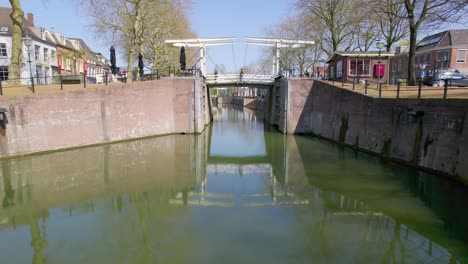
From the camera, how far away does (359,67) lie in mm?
23828

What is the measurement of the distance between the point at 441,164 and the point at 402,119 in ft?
9.13

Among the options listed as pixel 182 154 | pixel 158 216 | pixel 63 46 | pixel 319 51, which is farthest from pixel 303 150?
pixel 63 46

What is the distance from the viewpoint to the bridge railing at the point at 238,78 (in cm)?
2608

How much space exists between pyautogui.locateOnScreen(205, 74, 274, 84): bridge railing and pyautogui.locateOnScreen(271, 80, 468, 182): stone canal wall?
4.23m

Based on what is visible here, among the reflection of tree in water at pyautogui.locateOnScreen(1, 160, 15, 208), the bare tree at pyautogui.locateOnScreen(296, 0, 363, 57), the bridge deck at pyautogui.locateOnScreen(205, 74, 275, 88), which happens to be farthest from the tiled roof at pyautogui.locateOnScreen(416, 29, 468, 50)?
the reflection of tree in water at pyautogui.locateOnScreen(1, 160, 15, 208)

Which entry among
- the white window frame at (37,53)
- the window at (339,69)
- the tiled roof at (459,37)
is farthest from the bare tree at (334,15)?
the white window frame at (37,53)

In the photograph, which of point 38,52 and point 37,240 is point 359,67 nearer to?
point 37,240

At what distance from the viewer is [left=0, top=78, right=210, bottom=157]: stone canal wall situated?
14.1 metres

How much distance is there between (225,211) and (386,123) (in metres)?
9.28

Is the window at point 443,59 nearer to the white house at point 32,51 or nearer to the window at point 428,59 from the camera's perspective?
the window at point 428,59

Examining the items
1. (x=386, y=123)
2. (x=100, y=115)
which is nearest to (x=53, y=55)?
(x=100, y=115)

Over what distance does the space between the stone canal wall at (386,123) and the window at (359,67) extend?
466cm

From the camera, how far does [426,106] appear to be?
1160 cm

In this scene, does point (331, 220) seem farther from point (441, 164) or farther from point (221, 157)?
point (221, 157)
